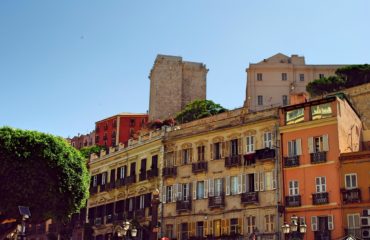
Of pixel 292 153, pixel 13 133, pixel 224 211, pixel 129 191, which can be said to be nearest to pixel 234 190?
pixel 224 211

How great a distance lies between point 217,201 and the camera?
1741 inches

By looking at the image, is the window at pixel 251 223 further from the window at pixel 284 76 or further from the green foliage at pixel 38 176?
the window at pixel 284 76

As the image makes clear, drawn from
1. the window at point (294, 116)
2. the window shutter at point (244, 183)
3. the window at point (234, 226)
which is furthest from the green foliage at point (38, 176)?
the window at point (294, 116)

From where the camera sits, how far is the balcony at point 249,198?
41.9 m

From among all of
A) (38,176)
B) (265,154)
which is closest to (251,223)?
(265,154)

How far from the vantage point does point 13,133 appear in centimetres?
4200

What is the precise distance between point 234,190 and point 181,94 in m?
64.1

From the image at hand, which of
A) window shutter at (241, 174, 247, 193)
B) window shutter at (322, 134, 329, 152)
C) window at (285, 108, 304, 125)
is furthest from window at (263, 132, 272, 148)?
window shutter at (322, 134, 329, 152)

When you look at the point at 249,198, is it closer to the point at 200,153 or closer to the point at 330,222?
the point at 330,222

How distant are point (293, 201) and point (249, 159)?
484 centimetres

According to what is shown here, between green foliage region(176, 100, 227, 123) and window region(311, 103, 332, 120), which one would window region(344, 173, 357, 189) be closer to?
window region(311, 103, 332, 120)

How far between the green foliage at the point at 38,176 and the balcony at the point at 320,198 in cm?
1668

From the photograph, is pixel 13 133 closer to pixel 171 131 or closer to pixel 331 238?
pixel 171 131

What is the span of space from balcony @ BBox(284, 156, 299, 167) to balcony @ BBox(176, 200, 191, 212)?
355 inches
